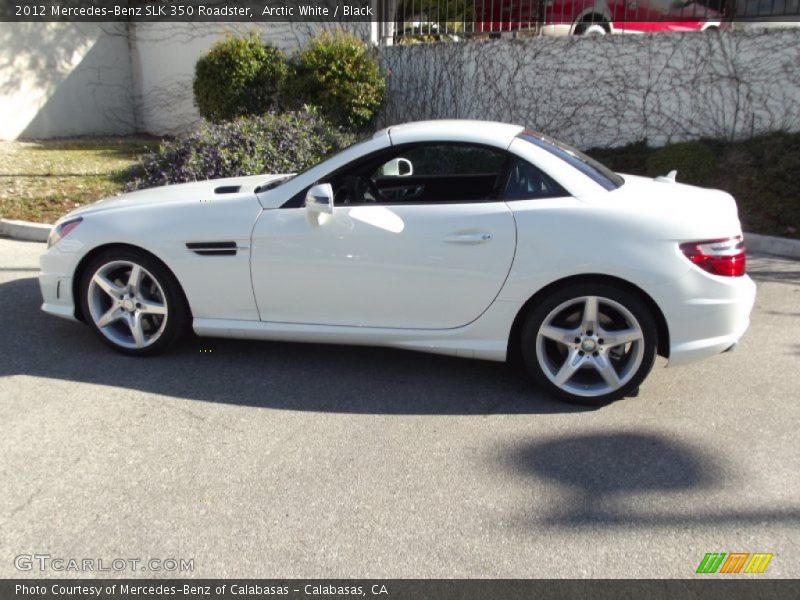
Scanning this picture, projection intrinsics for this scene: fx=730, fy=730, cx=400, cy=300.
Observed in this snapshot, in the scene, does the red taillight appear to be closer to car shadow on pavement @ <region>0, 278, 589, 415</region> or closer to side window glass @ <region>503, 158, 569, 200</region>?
side window glass @ <region>503, 158, 569, 200</region>

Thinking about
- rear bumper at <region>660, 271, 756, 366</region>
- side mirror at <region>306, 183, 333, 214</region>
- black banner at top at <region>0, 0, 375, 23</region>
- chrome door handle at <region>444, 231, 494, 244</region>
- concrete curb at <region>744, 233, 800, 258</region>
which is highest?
black banner at top at <region>0, 0, 375, 23</region>

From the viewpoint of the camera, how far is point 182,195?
187 inches

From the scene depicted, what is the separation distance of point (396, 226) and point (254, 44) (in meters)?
8.53

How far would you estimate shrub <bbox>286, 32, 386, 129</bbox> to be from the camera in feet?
34.7

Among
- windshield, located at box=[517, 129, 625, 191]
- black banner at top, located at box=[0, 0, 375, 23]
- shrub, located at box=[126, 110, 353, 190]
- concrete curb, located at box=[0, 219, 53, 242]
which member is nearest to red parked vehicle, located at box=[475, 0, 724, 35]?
black banner at top, located at box=[0, 0, 375, 23]

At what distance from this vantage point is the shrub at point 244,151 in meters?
8.31

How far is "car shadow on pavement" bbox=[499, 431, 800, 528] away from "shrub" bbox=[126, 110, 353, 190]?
5659 mm

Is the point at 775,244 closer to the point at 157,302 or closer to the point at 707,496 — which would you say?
the point at 707,496

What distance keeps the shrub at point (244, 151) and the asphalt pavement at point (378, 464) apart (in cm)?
381

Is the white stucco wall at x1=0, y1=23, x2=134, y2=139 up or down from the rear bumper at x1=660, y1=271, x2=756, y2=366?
up

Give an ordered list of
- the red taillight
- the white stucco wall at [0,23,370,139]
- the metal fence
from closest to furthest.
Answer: the red taillight < the metal fence < the white stucco wall at [0,23,370,139]
